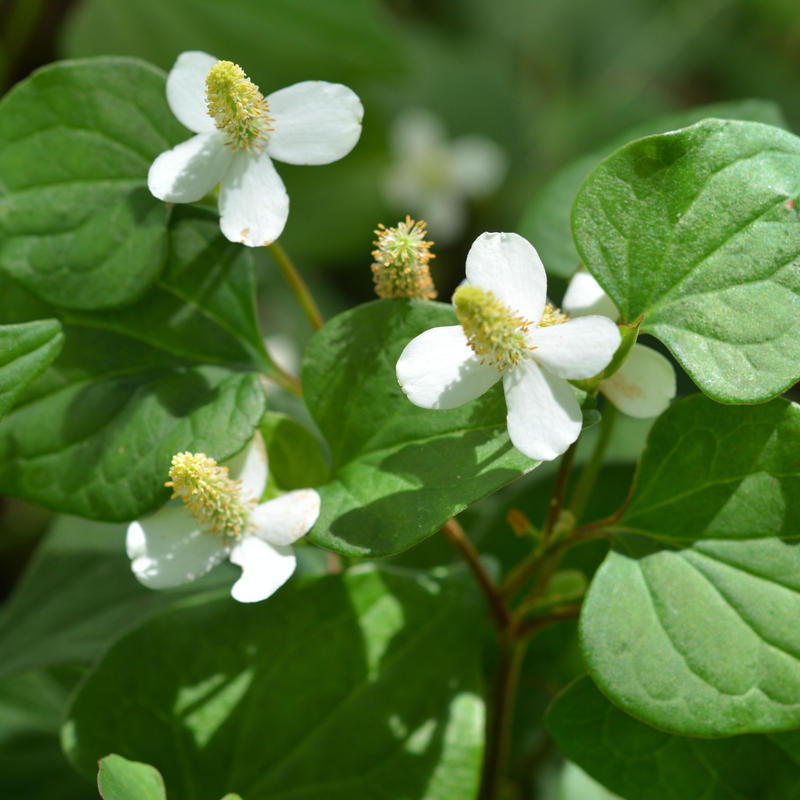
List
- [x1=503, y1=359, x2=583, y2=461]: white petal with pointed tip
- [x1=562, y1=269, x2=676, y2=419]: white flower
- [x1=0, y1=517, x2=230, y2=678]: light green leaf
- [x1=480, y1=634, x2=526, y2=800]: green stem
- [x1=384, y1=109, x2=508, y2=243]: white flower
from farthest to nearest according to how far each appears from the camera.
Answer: [x1=384, y1=109, x2=508, y2=243]: white flower
[x1=0, y1=517, x2=230, y2=678]: light green leaf
[x1=480, y1=634, x2=526, y2=800]: green stem
[x1=562, y1=269, x2=676, y2=419]: white flower
[x1=503, y1=359, x2=583, y2=461]: white petal with pointed tip

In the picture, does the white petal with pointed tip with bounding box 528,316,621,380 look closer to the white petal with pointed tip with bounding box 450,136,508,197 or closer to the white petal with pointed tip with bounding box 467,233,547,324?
the white petal with pointed tip with bounding box 467,233,547,324

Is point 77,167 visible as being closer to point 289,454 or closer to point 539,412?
point 289,454

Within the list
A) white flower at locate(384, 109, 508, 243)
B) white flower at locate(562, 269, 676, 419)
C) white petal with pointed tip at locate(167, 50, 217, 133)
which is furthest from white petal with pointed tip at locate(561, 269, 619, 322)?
white flower at locate(384, 109, 508, 243)

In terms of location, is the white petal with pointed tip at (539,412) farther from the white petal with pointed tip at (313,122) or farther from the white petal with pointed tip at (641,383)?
the white petal with pointed tip at (313,122)

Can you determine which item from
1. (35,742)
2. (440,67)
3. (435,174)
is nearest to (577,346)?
(35,742)

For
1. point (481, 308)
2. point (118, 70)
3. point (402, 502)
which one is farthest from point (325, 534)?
point (118, 70)
